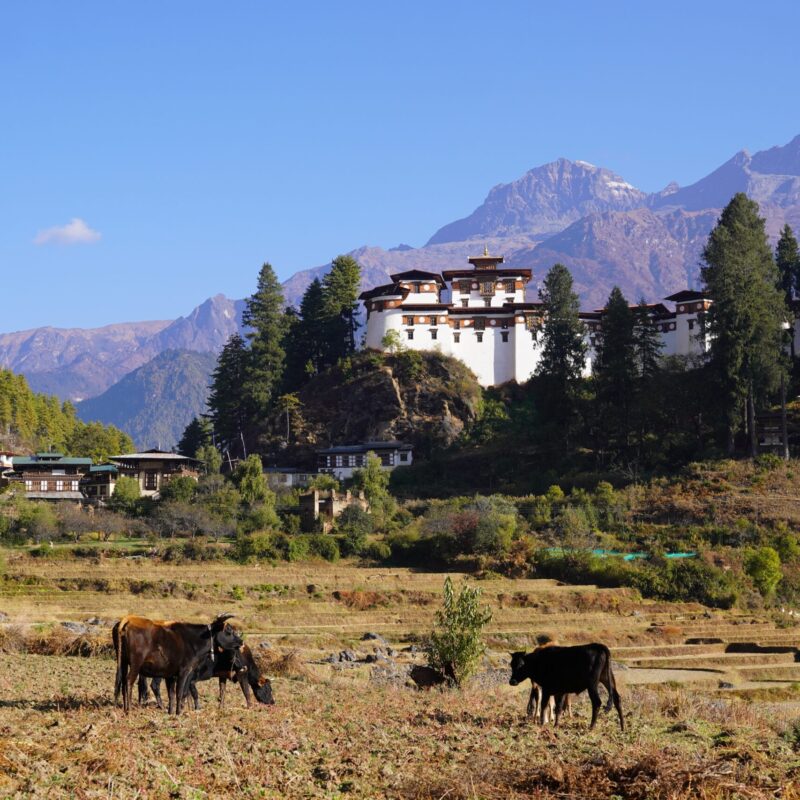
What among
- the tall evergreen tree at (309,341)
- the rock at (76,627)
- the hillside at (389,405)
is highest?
the tall evergreen tree at (309,341)

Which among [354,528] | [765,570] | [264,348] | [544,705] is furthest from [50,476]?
[544,705]

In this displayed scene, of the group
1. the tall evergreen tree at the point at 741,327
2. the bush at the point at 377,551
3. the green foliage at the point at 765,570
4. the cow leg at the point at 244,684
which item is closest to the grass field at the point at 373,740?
the cow leg at the point at 244,684

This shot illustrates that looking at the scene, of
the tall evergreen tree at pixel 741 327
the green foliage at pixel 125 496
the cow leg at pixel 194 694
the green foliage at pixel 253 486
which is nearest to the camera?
the cow leg at pixel 194 694

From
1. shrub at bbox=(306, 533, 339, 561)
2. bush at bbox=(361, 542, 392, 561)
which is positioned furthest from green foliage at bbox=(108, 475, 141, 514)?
bush at bbox=(361, 542, 392, 561)

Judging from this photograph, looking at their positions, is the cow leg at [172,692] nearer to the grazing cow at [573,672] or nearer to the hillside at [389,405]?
the grazing cow at [573,672]

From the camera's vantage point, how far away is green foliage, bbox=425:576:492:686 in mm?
29094

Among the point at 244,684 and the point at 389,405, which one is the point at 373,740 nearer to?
the point at 244,684

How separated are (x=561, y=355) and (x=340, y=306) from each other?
22918mm

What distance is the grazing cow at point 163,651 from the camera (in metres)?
18.4

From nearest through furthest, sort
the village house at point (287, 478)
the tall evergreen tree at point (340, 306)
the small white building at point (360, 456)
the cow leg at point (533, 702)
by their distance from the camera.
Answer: the cow leg at point (533, 702) < the village house at point (287, 478) < the small white building at point (360, 456) < the tall evergreen tree at point (340, 306)

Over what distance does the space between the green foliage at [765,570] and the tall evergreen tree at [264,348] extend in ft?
144

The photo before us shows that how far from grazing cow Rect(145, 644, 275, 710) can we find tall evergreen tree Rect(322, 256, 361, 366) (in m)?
76.0

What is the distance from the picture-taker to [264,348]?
93.2 m

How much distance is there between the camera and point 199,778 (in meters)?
14.3
